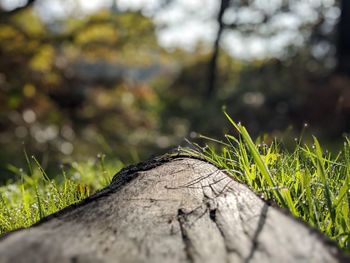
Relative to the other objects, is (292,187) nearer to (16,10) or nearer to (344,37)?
(16,10)

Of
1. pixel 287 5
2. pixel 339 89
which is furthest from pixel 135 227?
pixel 287 5

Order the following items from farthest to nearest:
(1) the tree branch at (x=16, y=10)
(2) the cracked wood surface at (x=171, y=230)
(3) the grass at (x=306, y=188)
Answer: (1) the tree branch at (x=16, y=10), (3) the grass at (x=306, y=188), (2) the cracked wood surface at (x=171, y=230)

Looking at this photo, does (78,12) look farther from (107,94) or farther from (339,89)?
(339,89)

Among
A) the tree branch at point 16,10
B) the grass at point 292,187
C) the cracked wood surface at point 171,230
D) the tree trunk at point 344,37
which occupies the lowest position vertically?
the tree trunk at point 344,37

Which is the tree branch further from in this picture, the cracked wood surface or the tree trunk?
the tree trunk

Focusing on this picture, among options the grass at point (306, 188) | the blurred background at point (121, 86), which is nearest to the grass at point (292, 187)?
the grass at point (306, 188)

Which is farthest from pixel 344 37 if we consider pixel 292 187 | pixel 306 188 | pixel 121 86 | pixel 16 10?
pixel 306 188

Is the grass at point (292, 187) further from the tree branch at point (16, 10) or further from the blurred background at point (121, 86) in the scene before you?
the tree branch at point (16, 10)

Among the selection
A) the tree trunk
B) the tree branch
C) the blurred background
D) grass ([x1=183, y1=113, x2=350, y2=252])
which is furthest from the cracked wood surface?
the tree trunk
